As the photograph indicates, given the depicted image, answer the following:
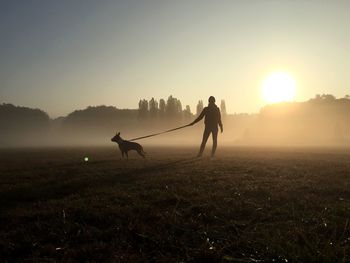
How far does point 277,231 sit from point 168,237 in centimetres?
194

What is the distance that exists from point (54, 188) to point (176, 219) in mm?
5296

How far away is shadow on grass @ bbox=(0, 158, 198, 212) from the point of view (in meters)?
9.78

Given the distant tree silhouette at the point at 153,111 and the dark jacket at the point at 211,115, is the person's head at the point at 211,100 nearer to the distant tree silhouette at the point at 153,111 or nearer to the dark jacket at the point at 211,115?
the dark jacket at the point at 211,115

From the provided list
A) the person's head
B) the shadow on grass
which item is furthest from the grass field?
the person's head

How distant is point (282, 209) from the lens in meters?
8.23

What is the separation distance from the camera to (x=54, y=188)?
36.7 ft

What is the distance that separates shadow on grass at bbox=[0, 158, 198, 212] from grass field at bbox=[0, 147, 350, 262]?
0.03 metres

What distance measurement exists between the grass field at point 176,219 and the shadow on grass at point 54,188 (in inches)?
1.1

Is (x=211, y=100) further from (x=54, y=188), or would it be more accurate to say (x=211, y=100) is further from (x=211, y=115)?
(x=54, y=188)

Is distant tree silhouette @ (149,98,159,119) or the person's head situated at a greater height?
distant tree silhouette @ (149,98,159,119)

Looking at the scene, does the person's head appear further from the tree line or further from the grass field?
the tree line

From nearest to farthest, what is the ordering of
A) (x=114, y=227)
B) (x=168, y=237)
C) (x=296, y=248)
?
(x=296, y=248), (x=168, y=237), (x=114, y=227)

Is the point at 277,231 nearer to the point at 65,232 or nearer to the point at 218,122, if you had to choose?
the point at 65,232

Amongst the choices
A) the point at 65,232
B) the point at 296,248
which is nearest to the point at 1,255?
the point at 65,232
